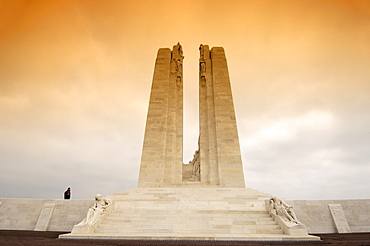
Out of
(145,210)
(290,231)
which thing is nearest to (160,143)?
(145,210)

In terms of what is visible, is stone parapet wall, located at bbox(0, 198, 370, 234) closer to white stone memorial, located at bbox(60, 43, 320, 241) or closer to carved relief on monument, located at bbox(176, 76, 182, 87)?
white stone memorial, located at bbox(60, 43, 320, 241)

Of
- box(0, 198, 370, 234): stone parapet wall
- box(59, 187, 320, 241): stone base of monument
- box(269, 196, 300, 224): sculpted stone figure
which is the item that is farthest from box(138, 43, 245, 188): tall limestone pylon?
box(269, 196, 300, 224): sculpted stone figure

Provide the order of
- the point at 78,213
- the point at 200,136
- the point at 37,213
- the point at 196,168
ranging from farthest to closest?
the point at 200,136 → the point at 196,168 → the point at 37,213 → the point at 78,213

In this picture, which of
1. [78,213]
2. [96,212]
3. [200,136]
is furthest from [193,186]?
[96,212]

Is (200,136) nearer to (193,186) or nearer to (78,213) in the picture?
(193,186)

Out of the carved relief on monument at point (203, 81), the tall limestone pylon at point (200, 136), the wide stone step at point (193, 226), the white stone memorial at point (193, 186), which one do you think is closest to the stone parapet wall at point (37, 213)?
the white stone memorial at point (193, 186)
